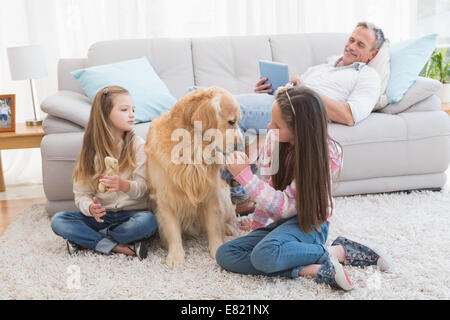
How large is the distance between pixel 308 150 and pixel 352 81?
1.24 metres

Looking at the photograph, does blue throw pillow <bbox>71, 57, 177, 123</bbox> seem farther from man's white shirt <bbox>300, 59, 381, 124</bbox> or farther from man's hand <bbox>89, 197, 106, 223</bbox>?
man's white shirt <bbox>300, 59, 381, 124</bbox>

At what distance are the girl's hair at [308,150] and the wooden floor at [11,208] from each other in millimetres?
1672

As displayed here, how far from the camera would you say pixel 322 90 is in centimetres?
265

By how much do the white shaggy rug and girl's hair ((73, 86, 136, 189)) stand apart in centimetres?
36

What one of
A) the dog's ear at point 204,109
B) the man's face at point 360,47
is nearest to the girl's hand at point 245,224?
the dog's ear at point 204,109

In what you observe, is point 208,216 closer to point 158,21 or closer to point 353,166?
point 353,166

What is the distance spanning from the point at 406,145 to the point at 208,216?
1.38 metres

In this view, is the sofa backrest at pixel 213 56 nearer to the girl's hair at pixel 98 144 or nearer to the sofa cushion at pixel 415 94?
the sofa cushion at pixel 415 94

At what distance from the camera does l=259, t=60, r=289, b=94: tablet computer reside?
2.36m

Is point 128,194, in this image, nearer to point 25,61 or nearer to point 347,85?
point 347,85

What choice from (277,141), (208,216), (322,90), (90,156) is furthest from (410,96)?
(90,156)

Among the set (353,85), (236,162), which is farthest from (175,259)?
(353,85)

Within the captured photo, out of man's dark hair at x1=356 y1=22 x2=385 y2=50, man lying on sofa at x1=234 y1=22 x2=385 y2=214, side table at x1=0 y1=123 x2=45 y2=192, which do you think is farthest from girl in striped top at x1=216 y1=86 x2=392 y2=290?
side table at x1=0 y1=123 x2=45 y2=192
